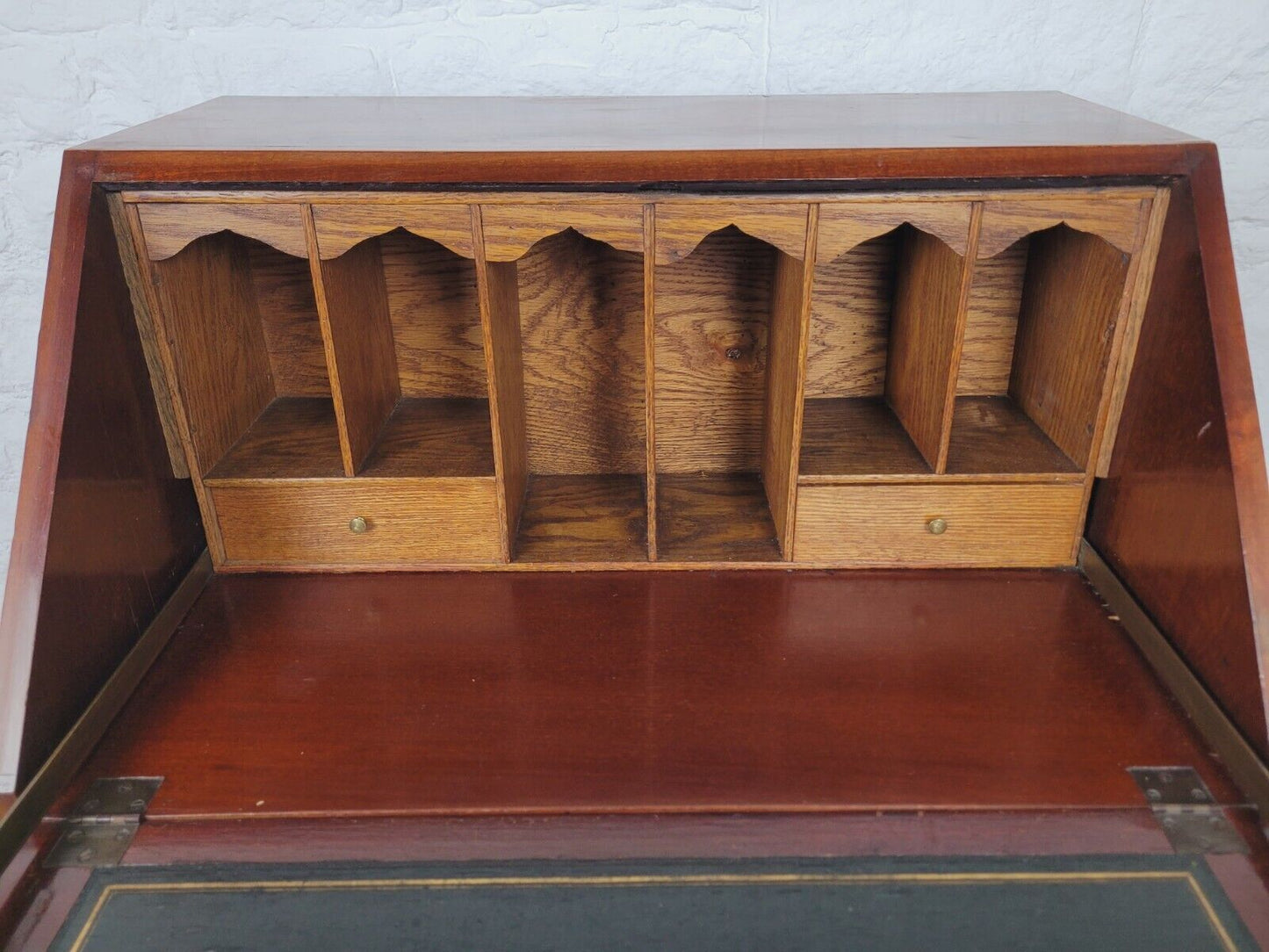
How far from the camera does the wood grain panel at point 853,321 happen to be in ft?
4.56

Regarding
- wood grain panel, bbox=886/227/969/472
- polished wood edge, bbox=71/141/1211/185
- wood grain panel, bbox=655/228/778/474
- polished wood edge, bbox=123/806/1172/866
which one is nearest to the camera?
polished wood edge, bbox=123/806/1172/866

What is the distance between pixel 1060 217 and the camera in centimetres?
105

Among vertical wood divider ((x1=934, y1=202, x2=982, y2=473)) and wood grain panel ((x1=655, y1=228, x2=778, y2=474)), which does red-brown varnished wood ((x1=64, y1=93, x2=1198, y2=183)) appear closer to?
vertical wood divider ((x1=934, y1=202, x2=982, y2=473))

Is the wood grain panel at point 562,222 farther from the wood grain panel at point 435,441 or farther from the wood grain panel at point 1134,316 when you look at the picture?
the wood grain panel at point 1134,316

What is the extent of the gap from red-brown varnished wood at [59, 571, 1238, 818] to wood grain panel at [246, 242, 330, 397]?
0.36 metres

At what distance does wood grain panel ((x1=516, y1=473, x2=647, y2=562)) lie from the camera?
1.28 m

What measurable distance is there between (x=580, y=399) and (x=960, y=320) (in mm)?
583

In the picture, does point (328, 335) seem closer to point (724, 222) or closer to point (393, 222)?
point (393, 222)

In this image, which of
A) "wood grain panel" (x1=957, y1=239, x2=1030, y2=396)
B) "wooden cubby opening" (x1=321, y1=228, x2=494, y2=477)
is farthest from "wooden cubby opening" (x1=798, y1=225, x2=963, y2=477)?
Answer: "wooden cubby opening" (x1=321, y1=228, x2=494, y2=477)

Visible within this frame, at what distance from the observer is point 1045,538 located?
4.09 feet

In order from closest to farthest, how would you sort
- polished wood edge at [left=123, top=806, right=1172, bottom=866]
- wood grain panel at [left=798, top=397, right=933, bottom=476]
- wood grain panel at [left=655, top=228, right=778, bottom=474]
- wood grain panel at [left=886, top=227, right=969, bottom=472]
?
polished wood edge at [left=123, top=806, right=1172, bottom=866] < wood grain panel at [left=886, top=227, right=969, bottom=472] < wood grain panel at [left=798, top=397, right=933, bottom=476] < wood grain panel at [left=655, top=228, right=778, bottom=474]

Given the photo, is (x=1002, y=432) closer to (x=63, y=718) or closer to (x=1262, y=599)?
(x=1262, y=599)

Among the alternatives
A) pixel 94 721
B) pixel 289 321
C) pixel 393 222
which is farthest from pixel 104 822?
pixel 289 321

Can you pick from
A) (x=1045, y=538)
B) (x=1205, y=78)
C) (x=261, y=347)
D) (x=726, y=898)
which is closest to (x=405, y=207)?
(x=261, y=347)
